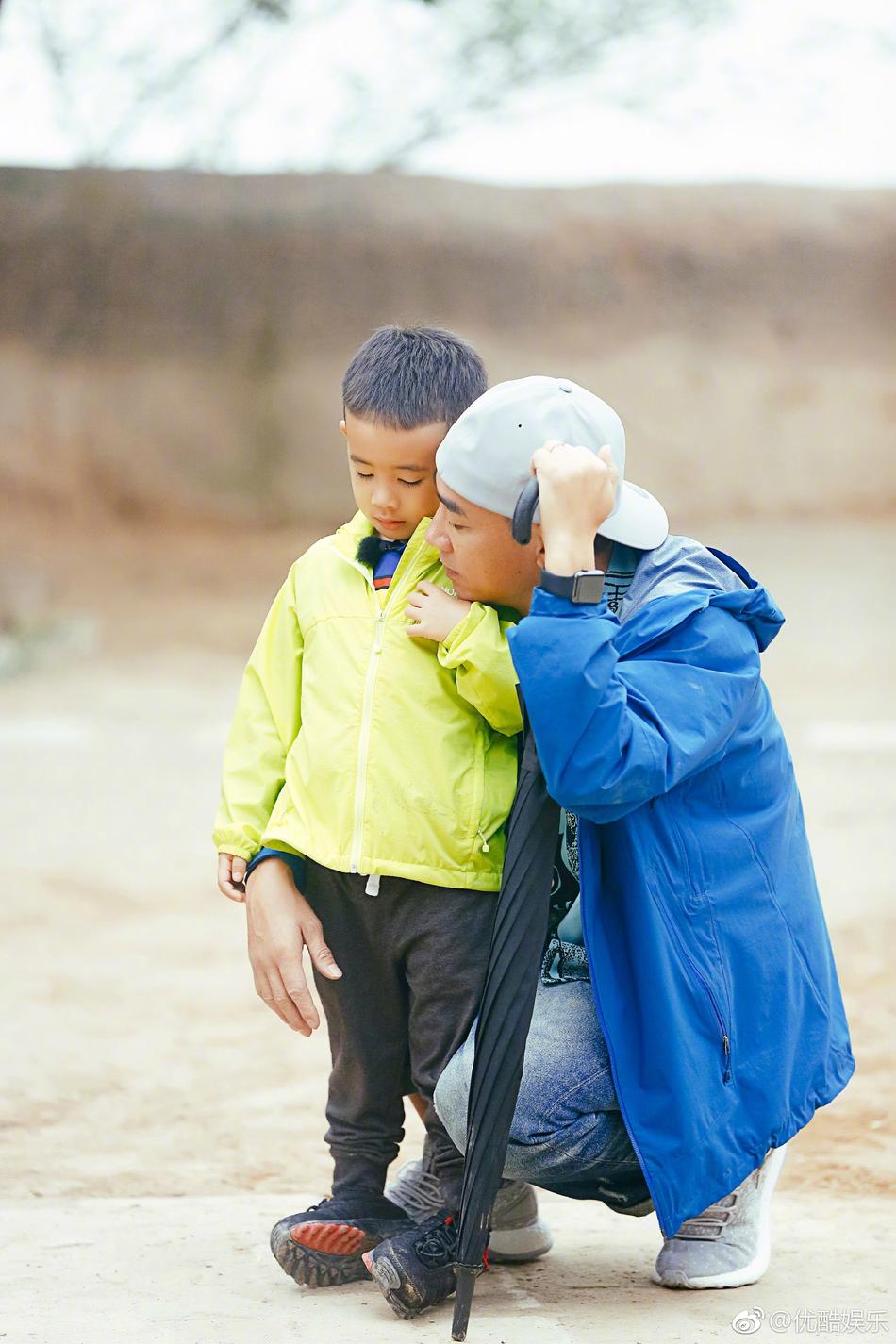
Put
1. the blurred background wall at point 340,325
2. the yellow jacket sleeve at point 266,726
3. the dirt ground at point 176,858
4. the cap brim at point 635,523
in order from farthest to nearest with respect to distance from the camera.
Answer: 1. the blurred background wall at point 340,325
2. the dirt ground at point 176,858
3. the yellow jacket sleeve at point 266,726
4. the cap brim at point 635,523

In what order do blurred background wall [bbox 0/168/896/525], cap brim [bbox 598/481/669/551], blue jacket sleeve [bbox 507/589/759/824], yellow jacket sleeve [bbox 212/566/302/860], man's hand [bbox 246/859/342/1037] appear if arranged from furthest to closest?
blurred background wall [bbox 0/168/896/525] → yellow jacket sleeve [bbox 212/566/302/860] → man's hand [bbox 246/859/342/1037] → cap brim [bbox 598/481/669/551] → blue jacket sleeve [bbox 507/589/759/824]

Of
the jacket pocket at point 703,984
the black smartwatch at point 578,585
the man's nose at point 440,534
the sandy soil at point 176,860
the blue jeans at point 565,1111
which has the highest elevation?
the man's nose at point 440,534

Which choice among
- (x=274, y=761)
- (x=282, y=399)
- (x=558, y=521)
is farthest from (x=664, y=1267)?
(x=282, y=399)

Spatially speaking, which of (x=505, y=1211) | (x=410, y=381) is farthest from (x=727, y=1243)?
(x=410, y=381)

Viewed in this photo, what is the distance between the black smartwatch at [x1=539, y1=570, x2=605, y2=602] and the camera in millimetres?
1786

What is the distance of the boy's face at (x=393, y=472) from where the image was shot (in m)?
2.06

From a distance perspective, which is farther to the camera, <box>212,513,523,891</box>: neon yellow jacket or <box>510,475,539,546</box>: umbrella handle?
<box>212,513,523,891</box>: neon yellow jacket

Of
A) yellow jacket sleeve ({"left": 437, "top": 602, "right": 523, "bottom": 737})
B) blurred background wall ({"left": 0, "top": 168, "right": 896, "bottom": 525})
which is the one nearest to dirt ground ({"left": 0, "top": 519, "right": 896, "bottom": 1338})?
blurred background wall ({"left": 0, "top": 168, "right": 896, "bottom": 525})

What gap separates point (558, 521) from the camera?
182cm

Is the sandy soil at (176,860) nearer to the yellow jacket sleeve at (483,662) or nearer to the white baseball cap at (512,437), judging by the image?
the yellow jacket sleeve at (483,662)

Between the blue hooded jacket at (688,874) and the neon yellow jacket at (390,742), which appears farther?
the neon yellow jacket at (390,742)

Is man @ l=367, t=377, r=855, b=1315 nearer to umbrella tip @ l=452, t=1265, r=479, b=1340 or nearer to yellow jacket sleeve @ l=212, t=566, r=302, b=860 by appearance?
umbrella tip @ l=452, t=1265, r=479, b=1340

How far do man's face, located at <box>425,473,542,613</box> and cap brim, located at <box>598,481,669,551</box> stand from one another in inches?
4.1

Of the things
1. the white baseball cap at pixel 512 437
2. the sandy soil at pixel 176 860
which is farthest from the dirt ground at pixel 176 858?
the white baseball cap at pixel 512 437
